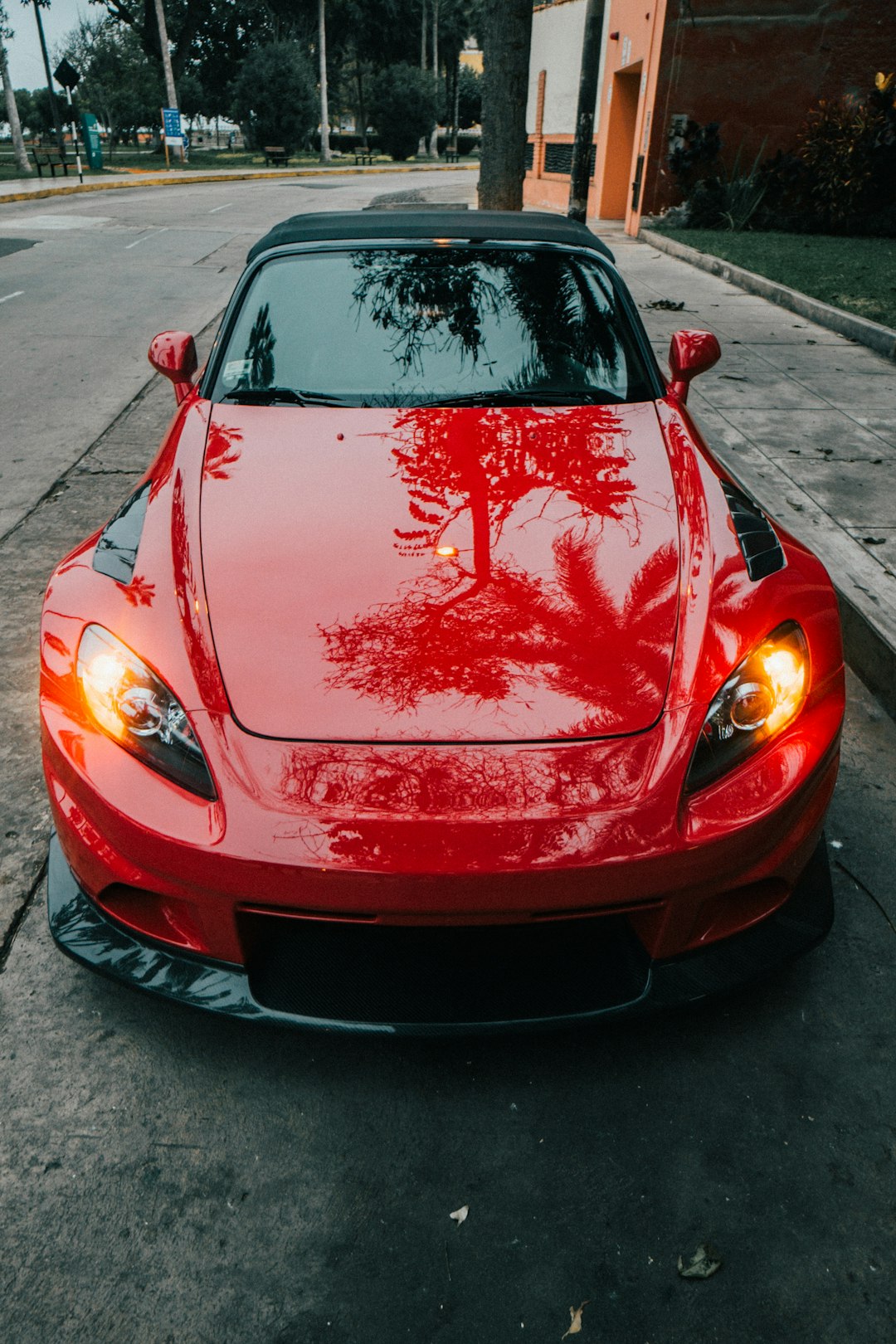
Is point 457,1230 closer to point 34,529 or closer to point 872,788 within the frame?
point 872,788

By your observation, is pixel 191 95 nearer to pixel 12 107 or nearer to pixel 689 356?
pixel 12 107

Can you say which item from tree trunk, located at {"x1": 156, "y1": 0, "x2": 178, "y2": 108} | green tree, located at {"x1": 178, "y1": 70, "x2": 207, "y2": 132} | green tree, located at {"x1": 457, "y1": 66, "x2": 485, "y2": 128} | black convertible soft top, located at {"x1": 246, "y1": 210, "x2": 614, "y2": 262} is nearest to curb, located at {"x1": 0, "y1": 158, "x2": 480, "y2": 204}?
tree trunk, located at {"x1": 156, "y1": 0, "x2": 178, "y2": 108}

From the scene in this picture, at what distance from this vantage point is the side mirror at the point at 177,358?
3494 mm

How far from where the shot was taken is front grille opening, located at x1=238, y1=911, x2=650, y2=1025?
6.07 feet

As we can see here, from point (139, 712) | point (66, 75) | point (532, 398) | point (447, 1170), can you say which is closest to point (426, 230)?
point (532, 398)

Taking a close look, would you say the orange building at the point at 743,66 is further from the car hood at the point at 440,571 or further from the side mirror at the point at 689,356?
the car hood at the point at 440,571

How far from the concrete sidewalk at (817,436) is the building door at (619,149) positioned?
11.5m

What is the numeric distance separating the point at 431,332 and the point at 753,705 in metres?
1.76

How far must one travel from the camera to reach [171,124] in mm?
39344

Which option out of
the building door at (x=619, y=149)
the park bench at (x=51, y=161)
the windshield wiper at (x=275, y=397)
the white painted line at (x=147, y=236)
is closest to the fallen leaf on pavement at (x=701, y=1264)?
the windshield wiper at (x=275, y=397)

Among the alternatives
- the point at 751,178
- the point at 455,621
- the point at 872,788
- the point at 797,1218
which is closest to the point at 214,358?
the point at 455,621

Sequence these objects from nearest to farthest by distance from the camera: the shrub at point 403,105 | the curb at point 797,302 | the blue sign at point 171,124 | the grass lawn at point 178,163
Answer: the curb at point 797,302, the grass lawn at point 178,163, the blue sign at point 171,124, the shrub at point 403,105

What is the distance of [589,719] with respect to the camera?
1940 mm

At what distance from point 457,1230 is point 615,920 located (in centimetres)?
62
